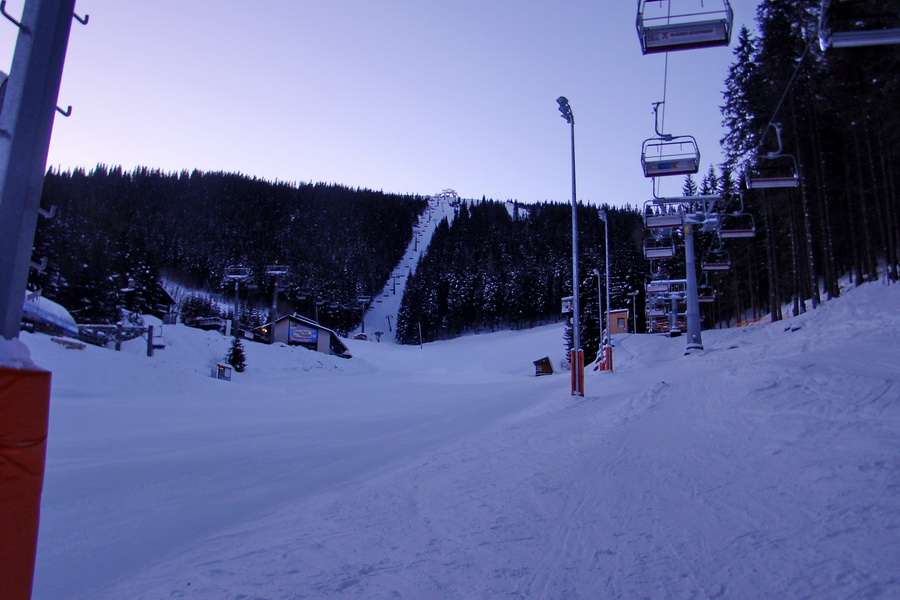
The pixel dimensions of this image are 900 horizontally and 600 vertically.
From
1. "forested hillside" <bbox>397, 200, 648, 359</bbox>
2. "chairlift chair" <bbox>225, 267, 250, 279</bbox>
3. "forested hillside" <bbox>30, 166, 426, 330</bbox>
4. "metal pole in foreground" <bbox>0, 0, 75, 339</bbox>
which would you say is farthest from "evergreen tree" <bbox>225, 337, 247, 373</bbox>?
"forested hillside" <bbox>397, 200, 648, 359</bbox>

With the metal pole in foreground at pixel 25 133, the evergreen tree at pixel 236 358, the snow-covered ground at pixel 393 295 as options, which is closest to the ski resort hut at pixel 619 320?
the evergreen tree at pixel 236 358

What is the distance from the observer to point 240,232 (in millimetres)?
132875

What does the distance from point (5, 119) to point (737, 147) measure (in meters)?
30.7

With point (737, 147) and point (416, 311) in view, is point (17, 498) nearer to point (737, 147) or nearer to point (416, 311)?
point (737, 147)

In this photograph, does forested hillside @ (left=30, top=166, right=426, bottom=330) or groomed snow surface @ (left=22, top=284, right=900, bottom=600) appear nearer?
groomed snow surface @ (left=22, top=284, right=900, bottom=600)

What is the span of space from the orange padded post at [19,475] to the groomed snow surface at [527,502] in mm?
1430

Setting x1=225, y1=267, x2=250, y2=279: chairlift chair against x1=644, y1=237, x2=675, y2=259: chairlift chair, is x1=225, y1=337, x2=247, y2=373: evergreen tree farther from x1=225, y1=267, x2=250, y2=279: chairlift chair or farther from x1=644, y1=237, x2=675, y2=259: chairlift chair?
x1=644, y1=237, x2=675, y2=259: chairlift chair

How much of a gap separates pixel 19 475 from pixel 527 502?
3.66 meters

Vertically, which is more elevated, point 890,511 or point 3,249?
point 3,249

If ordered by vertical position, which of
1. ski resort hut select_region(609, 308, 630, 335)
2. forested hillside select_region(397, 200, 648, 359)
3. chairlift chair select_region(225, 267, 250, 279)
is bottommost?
ski resort hut select_region(609, 308, 630, 335)

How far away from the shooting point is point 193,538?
4.44m

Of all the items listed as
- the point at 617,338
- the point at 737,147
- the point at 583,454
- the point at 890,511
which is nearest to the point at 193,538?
the point at 583,454

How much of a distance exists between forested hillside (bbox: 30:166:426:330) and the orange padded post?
162 ft

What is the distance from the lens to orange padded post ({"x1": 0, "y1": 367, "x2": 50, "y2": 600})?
1800 millimetres
